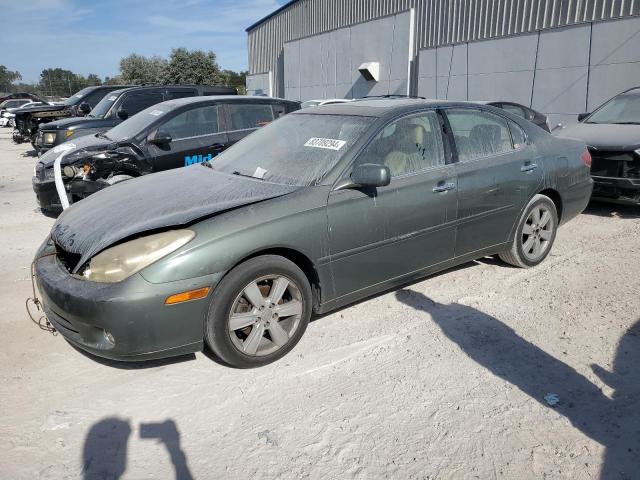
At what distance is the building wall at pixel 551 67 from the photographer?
1227 centimetres

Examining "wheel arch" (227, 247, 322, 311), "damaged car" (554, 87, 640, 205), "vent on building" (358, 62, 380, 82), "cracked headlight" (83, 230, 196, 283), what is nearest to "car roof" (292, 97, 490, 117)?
"wheel arch" (227, 247, 322, 311)

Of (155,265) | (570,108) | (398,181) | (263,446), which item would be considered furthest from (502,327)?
(570,108)

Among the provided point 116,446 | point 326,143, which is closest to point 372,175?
point 326,143

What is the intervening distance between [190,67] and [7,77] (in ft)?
172

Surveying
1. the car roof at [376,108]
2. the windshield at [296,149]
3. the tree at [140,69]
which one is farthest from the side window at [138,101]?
the tree at [140,69]

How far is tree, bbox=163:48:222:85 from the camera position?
154 feet

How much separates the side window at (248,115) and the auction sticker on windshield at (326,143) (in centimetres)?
361

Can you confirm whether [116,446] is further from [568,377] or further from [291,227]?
[568,377]

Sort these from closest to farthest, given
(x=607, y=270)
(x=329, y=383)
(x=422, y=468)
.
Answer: (x=422, y=468) → (x=329, y=383) → (x=607, y=270)

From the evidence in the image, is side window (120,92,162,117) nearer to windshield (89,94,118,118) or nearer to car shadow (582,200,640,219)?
windshield (89,94,118,118)

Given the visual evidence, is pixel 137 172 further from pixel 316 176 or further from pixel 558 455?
pixel 558 455

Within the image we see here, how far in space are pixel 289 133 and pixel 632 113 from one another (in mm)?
6110

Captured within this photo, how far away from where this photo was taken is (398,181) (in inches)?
144

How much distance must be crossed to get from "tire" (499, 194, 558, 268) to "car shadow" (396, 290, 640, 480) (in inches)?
39.4
